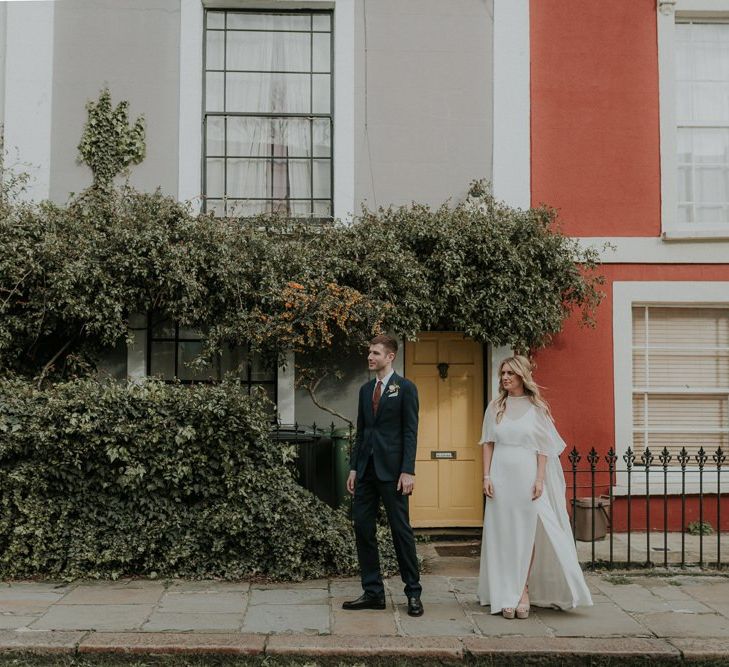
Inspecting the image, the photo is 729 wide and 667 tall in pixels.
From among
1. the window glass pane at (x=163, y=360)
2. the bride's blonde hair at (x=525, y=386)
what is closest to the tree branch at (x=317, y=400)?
the window glass pane at (x=163, y=360)

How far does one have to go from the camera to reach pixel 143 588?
676 centimetres

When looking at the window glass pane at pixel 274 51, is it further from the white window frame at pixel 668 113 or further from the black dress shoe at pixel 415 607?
the black dress shoe at pixel 415 607

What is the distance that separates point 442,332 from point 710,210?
345 centimetres

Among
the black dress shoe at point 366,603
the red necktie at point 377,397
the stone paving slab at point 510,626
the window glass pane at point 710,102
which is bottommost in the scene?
the stone paving slab at point 510,626

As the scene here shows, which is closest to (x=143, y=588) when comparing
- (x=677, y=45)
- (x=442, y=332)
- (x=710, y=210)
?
(x=442, y=332)

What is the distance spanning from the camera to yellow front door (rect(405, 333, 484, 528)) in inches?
372

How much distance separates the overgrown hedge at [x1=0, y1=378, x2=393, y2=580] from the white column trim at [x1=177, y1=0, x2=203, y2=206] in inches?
119

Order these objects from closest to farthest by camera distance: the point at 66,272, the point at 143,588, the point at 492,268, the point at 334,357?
the point at 143,588
the point at 66,272
the point at 492,268
the point at 334,357

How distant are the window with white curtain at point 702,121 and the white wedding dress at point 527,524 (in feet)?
15.5

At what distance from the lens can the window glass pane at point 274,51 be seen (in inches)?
384

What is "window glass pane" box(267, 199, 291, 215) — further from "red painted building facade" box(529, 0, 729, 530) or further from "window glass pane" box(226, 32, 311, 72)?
"red painted building facade" box(529, 0, 729, 530)

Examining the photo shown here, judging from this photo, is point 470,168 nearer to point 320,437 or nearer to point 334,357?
point 334,357

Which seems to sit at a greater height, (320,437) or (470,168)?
(470,168)

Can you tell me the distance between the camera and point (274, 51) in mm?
9766
